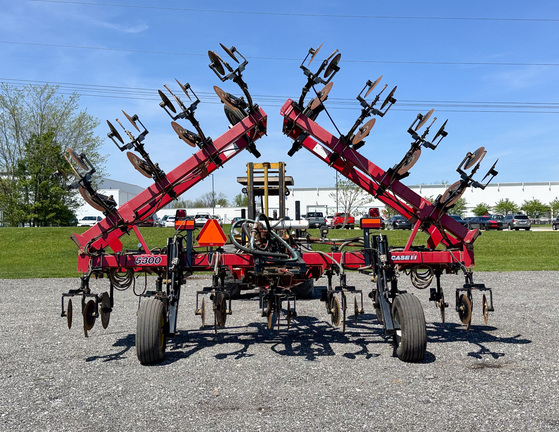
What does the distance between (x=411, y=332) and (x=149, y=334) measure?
277 centimetres

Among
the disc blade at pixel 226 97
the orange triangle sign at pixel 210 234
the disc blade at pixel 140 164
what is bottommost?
the orange triangle sign at pixel 210 234

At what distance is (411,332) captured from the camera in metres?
5.70

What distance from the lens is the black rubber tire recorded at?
5.71 m

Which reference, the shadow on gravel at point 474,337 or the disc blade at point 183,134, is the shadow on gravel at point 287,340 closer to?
the shadow on gravel at point 474,337

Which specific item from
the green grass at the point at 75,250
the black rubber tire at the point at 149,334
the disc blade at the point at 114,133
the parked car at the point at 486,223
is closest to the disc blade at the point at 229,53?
the disc blade at the point at 114,133

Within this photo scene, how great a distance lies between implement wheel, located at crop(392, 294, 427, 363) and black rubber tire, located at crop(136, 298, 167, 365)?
2598 millimetres

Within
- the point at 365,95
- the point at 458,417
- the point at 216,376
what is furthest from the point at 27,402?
the point at 365,95

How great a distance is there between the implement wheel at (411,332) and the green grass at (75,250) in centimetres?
1353

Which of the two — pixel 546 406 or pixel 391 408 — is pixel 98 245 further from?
pixel 546 406

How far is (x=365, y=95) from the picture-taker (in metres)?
6.43

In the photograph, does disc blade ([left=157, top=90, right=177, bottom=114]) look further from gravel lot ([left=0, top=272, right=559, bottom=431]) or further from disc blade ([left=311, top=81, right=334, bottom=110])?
gravel lot ([left=0, top=272, right=559, bottom=431])

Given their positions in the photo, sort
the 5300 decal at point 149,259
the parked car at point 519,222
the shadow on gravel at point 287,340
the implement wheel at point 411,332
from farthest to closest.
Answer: the parked car at point 519,222, the 5300 decal at point 149,259, the shadow on gravel at point 287,340, the implement wheel at point 411,332

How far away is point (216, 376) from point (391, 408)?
187 centimetres

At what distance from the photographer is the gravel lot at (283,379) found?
4.15 m
